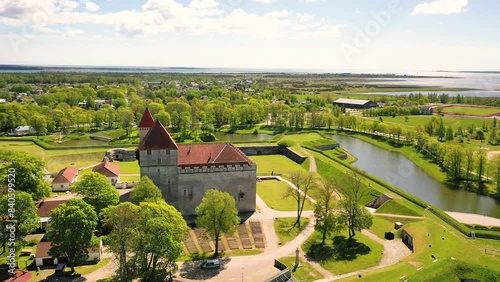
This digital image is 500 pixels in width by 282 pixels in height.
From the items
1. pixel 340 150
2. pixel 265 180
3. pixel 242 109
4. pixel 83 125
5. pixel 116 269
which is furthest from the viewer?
pixel 242 109

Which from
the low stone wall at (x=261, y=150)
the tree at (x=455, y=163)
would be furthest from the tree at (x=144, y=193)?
the tree at (x=455, y=163)

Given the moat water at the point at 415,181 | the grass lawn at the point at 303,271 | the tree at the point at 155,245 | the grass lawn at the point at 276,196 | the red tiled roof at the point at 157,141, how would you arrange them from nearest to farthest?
the tree at the point at 155,245
the grass lawn at the point at 303,271
the red tiled roof at the point at 157,141
the grass lawn at the point at 276,196
the moat water at the point at 415,181

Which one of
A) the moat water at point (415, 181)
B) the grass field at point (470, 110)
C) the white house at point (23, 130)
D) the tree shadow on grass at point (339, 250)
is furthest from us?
→ the grass field at point (470, 110)

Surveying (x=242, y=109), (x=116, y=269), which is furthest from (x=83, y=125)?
(x=116, y=269)

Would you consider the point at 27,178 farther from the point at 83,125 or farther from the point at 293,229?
the point at 83,125

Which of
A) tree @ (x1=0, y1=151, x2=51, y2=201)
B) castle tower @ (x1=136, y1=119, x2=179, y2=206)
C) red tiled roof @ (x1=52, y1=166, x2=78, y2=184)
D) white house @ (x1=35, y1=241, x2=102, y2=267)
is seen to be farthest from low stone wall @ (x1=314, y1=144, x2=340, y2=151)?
white house @ (x1=35, y1=241, x2=102, y2=267)

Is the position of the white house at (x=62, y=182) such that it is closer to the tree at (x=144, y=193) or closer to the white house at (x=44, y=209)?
the white house at (x=44, y=209)
